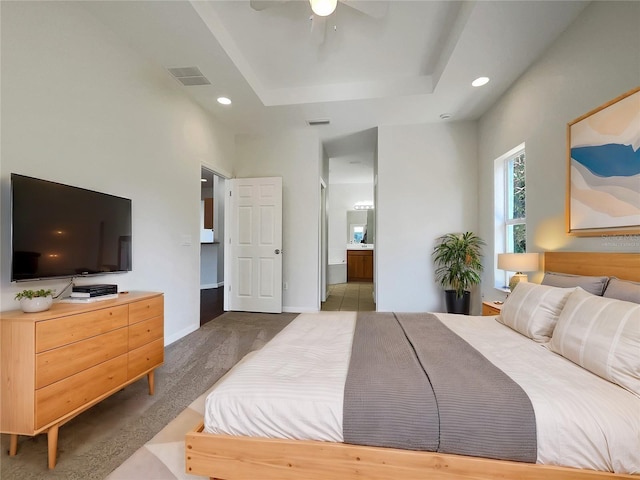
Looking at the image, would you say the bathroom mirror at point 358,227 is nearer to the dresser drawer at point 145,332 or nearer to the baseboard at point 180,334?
the baseboard at point 180,334

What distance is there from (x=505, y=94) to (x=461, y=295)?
253 centimetres

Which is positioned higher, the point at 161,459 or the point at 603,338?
the point at 603,338

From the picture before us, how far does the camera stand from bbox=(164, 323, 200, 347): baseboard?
3002 millimetres

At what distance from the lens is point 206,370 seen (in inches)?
95.3

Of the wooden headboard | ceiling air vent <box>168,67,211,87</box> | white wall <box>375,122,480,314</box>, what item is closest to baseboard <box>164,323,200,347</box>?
white wall <box>375,122,480,314</box>

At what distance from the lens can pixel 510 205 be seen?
3361 mm

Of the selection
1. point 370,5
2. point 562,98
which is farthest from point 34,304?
point 562,98

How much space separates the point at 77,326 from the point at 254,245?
293cm

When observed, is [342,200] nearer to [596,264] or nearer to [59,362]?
[596,264]

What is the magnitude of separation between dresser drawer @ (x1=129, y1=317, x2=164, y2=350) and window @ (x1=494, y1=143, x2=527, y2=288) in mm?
3578

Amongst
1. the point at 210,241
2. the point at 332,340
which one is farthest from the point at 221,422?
the point at 210,241

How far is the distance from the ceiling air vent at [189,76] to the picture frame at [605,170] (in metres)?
3.39

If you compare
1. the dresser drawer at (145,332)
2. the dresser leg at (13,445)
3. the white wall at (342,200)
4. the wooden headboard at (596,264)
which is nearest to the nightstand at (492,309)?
the wooden headboard at (596,264)

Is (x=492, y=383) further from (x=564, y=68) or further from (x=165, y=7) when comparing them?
(x=165, y=7)
